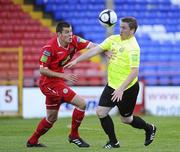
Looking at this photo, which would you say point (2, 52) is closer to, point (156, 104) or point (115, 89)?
point (156, 104)

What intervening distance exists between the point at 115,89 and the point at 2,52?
493 inches

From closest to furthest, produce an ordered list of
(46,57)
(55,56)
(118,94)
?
(118,94) < (46,57) < (55,56)

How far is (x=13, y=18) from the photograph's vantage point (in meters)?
27.4

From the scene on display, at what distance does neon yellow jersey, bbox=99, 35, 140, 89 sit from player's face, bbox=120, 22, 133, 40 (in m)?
0.06

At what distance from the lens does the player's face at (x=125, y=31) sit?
413 inches

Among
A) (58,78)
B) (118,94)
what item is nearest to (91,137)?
(58,78)

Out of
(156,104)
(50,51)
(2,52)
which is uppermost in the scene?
(50,51)


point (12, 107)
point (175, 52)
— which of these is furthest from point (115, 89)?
point (175, 52)

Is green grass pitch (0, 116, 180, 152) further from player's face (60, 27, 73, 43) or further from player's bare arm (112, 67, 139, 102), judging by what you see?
player's face (60, 27, 73, 43)

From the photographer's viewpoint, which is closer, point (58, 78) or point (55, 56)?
point (55, 56)

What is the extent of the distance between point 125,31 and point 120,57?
0.41m

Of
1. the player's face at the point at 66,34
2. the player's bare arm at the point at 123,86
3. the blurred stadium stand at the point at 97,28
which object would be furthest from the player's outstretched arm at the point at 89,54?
the blurred stadium stand at the point at 97,28

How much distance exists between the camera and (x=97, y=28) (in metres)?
28.0

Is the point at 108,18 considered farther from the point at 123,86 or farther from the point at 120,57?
the point at 123,86
